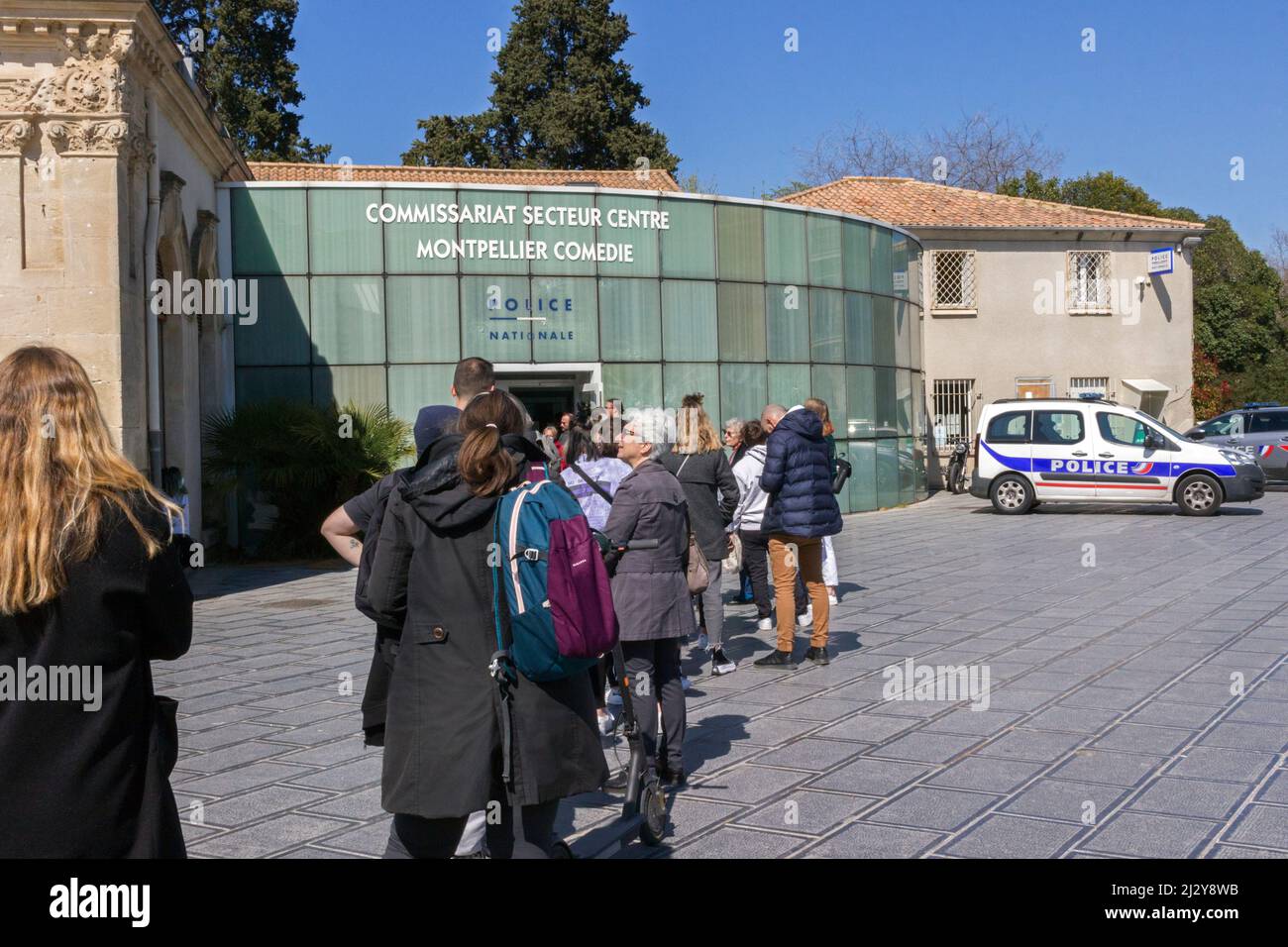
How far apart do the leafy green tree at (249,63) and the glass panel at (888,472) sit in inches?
916

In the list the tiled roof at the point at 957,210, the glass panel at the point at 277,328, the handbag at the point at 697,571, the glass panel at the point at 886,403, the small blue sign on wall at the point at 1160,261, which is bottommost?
the handbag at the point at 697,571

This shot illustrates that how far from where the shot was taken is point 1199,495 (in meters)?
20.6

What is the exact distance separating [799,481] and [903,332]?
18677 millimetres

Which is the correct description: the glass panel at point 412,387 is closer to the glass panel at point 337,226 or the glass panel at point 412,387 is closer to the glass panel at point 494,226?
the glass panel at point 494,226

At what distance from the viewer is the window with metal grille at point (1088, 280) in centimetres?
3250

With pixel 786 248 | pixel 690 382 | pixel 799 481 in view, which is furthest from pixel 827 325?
pixel 799 481

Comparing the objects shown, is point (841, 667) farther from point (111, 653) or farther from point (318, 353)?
point (318, 353)

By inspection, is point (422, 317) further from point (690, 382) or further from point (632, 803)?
point (632, 803)

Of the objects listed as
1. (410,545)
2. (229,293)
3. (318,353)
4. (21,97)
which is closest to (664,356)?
(318,353)

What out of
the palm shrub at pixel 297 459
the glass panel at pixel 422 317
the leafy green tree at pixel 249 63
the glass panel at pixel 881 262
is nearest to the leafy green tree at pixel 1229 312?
the glass panel at pixel 881 262

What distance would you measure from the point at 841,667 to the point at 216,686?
166 inches

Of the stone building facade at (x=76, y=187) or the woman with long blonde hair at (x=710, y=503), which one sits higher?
the stone building facade at (x=76, y=187)

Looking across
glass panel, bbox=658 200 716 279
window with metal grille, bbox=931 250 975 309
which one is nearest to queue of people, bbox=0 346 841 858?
glass panel, bbox=658 200 716 279
